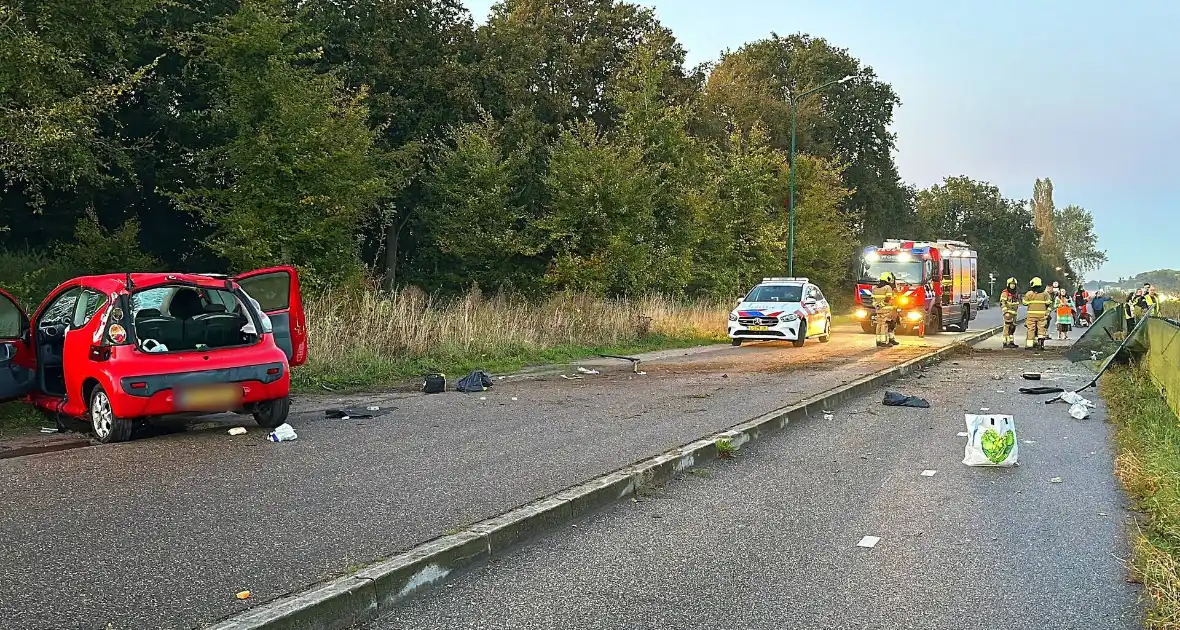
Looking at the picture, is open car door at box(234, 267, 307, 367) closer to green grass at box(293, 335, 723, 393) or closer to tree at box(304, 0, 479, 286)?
green grass at box(293, 335, 723, 393)

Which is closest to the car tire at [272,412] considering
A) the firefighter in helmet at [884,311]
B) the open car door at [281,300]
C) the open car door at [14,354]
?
the open car door at [281,300]

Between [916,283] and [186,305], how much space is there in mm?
22389

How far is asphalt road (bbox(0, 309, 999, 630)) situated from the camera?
14.0 feet

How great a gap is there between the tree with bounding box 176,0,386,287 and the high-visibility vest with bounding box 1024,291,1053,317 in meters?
15.2

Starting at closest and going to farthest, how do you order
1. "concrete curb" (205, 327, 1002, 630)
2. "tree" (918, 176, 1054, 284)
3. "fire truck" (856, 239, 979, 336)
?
"concrete curb" (205, 327, 1002, 630) < "fire truck" (856, 239, 979, 336) < "tree" (918, 176, 1054, 284)

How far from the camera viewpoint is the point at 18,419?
30.0 feet

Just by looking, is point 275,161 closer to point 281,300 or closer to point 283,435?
point 281,300

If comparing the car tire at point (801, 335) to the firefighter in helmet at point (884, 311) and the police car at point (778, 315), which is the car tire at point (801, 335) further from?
the firefighter in helmet at point (884, 311)

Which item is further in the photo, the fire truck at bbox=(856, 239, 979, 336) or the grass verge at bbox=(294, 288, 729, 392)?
the fire truck at bbox=(856, 239, 979, 336)

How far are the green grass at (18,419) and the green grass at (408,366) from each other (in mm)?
3244

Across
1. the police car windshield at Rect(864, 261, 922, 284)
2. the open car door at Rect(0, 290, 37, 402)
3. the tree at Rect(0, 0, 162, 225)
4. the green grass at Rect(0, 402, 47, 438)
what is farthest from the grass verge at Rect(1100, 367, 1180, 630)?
the police car windshield at Rect(864, 261, 922, 284)

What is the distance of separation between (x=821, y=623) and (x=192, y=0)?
28246mm

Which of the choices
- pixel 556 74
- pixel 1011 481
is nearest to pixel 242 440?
pixel 1011 481

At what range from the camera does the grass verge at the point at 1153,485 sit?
4.26 metres
